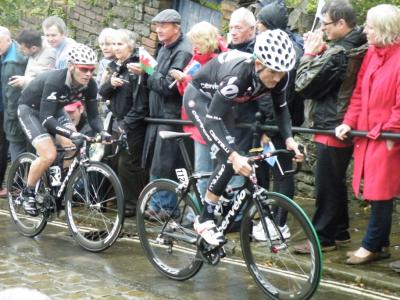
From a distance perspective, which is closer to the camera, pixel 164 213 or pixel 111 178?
pixel 164 213

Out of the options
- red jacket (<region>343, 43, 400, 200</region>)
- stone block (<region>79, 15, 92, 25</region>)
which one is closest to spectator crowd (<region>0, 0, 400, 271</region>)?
red jacket (<region>343, 43, 400, 200</region>)

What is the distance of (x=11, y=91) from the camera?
10.3 metres

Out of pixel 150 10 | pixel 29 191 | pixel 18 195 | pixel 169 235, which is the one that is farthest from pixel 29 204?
pixel 150 10

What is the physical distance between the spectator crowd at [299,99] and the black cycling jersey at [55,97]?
0.50 meters

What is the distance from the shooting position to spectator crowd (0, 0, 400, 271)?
21.4ft

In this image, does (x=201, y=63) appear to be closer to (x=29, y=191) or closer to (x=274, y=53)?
(x=274, y=53)

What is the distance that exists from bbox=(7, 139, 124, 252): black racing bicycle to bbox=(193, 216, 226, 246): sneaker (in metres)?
1.21

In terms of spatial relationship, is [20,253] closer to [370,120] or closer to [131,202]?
[131,202]

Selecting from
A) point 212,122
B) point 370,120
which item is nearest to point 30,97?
point 212,122

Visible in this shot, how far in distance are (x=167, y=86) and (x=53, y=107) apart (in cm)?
117

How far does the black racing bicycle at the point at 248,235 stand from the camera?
5.95 metres

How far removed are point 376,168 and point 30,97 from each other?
3.77 metres

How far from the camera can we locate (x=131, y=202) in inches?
368

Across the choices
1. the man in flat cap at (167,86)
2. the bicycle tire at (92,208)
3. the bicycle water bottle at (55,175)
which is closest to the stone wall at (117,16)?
the man in flat cap at (167,86)
